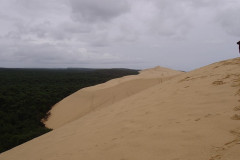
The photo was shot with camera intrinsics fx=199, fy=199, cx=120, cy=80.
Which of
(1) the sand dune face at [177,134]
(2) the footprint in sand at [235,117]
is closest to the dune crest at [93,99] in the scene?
(1) the sand dune face at [177,134]

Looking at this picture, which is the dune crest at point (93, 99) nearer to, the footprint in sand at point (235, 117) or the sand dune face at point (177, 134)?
the sand dune face at point (177, 134)

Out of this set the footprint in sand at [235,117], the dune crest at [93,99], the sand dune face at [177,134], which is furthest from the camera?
the dune crest at [93,99]

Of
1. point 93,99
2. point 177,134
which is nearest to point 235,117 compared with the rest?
point 177,134

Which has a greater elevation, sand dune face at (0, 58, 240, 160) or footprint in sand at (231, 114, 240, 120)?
footprint in sand at (231, 114, 240, 120)

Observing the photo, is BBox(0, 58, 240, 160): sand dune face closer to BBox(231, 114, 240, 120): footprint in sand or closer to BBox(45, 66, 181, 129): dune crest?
BBox(231, 114, 240, 120): footprint in sand

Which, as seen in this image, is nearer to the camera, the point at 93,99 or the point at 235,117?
the point at 235,117

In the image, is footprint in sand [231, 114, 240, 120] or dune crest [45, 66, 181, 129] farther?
dune crest [45, 66, 181, 129]

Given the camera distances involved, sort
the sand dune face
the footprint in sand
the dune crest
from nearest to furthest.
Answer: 1. the sand dune face
2. the footprint in sand
3. the dune crest

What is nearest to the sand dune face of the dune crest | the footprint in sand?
the footprint in sand

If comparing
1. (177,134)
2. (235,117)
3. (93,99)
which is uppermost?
(235,117)

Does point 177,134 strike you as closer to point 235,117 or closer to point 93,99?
point 235,117

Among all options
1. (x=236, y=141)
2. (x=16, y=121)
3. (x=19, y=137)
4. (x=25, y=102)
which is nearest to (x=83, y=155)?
(x=236, y=141)
